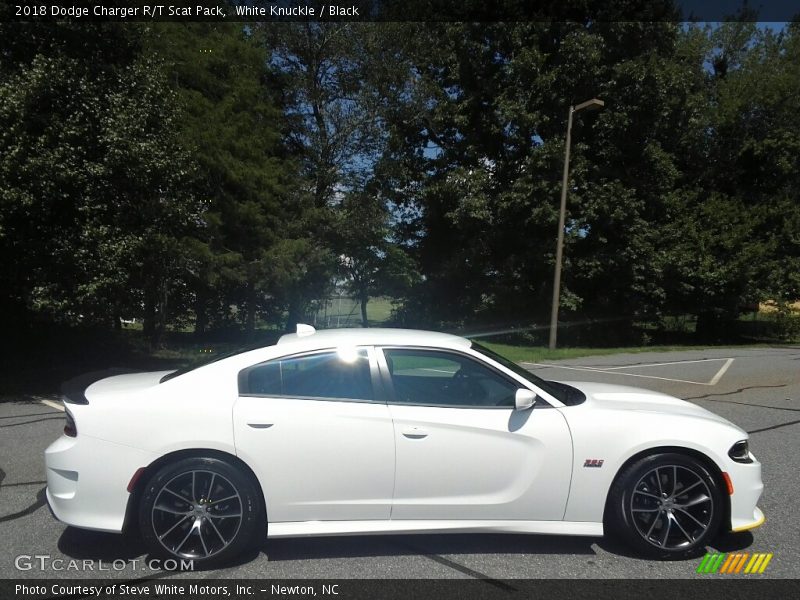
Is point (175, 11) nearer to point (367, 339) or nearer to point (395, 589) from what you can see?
point (367, 339)

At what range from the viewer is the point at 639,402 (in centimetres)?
423

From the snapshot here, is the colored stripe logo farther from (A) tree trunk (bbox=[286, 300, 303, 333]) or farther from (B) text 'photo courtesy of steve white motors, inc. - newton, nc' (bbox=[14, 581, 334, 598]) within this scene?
(A) tree trunk (bbox=[286, 300, 303, 333])

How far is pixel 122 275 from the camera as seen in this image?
988 cm

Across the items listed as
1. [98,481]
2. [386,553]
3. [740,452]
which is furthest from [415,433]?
[740,452]

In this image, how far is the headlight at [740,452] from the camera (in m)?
3.80

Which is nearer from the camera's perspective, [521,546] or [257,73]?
[521,546]

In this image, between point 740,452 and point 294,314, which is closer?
point 740,452

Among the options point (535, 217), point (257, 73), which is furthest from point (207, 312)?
point (535, 217)

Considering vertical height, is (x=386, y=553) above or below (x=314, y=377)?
below

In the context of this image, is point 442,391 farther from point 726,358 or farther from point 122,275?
point 726,358

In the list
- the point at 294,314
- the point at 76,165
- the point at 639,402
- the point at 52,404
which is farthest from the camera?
the point at 294,314

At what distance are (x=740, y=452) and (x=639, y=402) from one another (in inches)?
26.4

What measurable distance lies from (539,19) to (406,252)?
1202cm

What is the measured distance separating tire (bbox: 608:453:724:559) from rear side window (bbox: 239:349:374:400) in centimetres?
170
